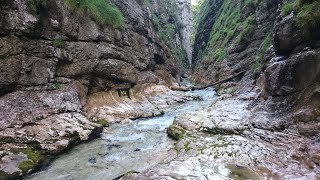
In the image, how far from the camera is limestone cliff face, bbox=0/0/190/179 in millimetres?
10930

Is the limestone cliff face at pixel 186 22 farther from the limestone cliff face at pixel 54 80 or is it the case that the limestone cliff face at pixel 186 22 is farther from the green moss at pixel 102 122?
the green moss at pixel 102 122

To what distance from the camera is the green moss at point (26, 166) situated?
9.05 m

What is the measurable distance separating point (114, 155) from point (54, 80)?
657 centimetres

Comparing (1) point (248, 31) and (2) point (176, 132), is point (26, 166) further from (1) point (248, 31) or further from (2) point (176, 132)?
(1) point (248, 31)

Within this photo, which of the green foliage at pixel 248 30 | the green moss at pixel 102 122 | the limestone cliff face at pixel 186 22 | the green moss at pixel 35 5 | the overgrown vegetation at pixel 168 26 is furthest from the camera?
the limestone cliff face at pixel 186 22

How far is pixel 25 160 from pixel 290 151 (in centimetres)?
879

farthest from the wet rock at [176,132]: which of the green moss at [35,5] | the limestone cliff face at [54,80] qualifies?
the green moss at [35,5]

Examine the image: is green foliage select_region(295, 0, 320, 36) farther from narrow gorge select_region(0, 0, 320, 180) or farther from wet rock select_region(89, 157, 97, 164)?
wet rock select_region(89, 157, 97, 164)

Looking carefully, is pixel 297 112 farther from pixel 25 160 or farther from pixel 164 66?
Result: pixel 164 66

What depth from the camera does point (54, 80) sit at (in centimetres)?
1479

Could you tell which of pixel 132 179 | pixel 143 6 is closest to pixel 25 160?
pixel 132 179

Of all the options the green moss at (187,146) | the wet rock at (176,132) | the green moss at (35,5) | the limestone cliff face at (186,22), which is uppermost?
the limestone cliff face at (186,22)

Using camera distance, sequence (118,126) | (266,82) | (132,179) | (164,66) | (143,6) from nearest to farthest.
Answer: (132,179)
(266,82)
(118,126)
(143,6)
(164,66)

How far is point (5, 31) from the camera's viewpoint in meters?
12.7
